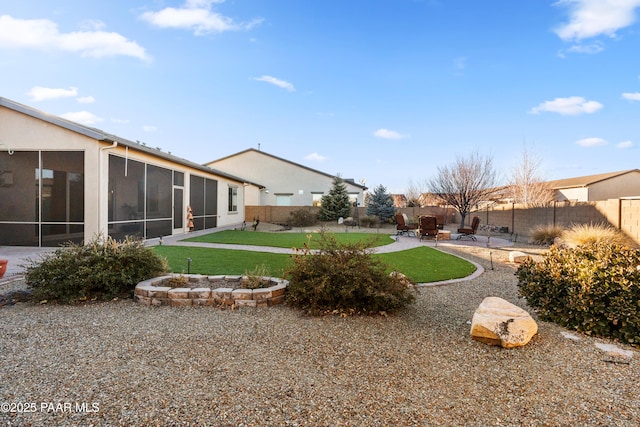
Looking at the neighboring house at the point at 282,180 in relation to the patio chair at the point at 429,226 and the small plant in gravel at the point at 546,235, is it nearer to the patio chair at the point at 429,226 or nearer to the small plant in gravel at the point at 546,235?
the patio chair at the point at 429,226

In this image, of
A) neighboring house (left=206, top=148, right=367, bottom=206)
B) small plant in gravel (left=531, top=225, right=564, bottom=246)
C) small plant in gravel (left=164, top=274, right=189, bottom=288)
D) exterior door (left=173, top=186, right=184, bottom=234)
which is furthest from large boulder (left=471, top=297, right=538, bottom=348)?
neighboring house (left=206, top=148, right=367, bottom=206)

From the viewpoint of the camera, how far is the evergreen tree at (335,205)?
25203mm

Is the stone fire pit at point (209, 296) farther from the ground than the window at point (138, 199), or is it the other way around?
the window at point (138, 199)

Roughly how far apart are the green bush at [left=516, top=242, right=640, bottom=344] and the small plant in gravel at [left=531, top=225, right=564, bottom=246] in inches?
373

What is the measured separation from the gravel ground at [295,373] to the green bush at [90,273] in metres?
0.53

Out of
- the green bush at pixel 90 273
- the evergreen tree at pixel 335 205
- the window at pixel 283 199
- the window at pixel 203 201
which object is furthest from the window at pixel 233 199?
the green bush at pixel 90 273

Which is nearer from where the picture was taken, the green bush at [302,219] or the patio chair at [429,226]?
the patio chair at [429,226]

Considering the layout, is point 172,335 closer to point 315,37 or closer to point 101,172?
point 101,172

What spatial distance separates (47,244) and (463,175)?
18602 millimetres

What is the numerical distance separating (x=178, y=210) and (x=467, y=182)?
15.0 metres

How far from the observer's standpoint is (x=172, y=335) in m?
3.64

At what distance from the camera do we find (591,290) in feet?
12.0

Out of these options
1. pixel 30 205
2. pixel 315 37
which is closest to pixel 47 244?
pixel 30 205

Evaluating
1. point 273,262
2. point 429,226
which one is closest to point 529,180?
point 429,226
